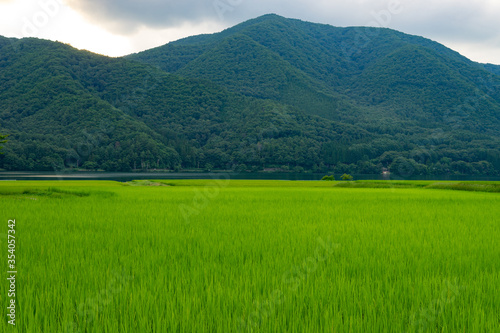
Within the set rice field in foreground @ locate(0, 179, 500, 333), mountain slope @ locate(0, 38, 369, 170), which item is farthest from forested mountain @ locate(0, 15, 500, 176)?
rice field in foreground @ locate(0, 179, 500, 333)

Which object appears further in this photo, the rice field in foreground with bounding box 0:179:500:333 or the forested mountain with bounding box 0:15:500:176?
the forested mountain with bounding box 0:15:500:176

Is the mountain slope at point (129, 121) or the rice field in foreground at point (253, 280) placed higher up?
the mountain slope at point (129, 121)

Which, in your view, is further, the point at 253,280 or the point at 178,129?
the point at 178,129

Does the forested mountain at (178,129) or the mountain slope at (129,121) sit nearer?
the mountain slope at (129,121)

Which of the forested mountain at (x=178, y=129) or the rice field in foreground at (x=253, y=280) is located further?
the forested mountain at (x=178, y=129)

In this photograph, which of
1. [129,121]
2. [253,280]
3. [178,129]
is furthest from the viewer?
[178,129]

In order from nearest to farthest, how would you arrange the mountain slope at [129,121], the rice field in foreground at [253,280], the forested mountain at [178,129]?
the rice field in foreground at [253,280]
the mountain slope at [129,121]
the forested mountain at [178,129]

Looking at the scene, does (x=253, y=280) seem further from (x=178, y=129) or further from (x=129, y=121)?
(x=178, y=129)

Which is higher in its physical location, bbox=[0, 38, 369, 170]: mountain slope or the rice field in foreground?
bbox=[0, 38, 369, 170]: mountain slope

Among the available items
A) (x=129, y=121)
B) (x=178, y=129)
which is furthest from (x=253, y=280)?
(x=178, y=129)

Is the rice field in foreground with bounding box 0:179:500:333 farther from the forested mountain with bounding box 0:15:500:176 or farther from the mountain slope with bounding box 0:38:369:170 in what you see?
the mountain slope with bounding box 0:38:369:170

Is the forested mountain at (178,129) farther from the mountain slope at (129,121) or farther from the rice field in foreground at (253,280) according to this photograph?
the rice field in foreground at (253,280)

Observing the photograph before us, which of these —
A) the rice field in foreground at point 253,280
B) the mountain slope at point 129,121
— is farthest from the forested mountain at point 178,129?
the rice field in foreground at point 253,280

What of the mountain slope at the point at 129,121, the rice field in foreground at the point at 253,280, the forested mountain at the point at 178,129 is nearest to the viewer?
the rice field in foreground at the point at 253,280
